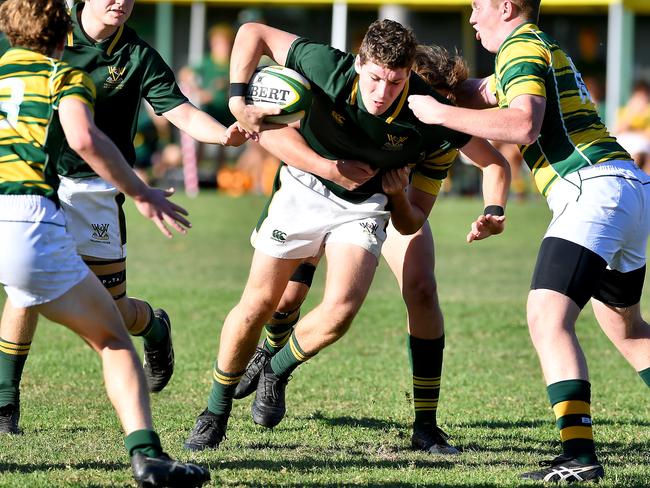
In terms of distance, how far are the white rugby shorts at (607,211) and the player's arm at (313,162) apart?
0.94 metres

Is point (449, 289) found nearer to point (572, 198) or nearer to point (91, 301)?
point (572, 198)

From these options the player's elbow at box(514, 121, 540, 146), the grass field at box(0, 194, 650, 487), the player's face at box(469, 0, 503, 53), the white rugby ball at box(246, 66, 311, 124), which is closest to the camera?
the player's elbow at box(514, 121, 540, 146)

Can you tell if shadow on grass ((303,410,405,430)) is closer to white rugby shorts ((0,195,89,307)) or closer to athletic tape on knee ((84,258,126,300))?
athletic tape on knee ((84,258,126,300))

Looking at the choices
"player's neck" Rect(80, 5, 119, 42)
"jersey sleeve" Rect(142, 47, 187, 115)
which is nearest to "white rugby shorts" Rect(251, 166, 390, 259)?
"jersey sleeve" Rect(142, 47, 187, 115)

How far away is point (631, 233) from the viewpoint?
16.3 feet

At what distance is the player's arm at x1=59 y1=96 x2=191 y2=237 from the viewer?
13.6 ft

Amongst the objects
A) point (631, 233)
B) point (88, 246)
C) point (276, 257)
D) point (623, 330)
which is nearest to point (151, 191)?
point (276, 257)

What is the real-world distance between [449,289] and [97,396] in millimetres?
5856

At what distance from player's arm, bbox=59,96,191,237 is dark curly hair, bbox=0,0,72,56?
0.27 metres

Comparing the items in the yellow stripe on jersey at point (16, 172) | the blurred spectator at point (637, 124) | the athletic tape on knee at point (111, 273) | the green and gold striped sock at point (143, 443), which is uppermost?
the yellow stripe on jersey at point (16, 172)

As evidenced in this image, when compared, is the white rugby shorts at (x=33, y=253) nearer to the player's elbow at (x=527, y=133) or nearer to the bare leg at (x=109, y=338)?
the bare leg at (x=109, y=338)

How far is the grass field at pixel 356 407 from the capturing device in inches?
197

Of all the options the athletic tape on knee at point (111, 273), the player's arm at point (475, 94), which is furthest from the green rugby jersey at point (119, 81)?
the player's arm at point (475, 94)

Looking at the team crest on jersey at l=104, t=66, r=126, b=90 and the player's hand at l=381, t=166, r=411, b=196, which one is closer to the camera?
the player's hand at l=381, t=166, r=411, b=196
